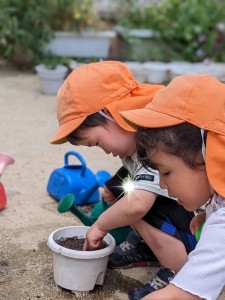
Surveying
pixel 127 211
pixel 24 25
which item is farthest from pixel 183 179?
pixel 24 25

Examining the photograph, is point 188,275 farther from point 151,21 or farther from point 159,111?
point 151,21

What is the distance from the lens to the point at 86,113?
1.99 metres

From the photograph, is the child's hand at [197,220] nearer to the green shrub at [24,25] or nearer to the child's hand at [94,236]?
the child's hand at [94,236]

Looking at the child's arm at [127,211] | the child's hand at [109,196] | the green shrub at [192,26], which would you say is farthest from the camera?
the green shrub at [192,26]

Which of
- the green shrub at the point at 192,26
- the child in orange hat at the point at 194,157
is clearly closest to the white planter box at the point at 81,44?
the green shrub at the point at 192,26

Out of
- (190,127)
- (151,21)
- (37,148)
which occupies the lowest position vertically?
(37,148)

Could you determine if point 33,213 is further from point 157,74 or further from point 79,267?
point 157,74

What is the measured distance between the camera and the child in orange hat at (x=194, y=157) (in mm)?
1392

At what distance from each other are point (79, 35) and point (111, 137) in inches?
163

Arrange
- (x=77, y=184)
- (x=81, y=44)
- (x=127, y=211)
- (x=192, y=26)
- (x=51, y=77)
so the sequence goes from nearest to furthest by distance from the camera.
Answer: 1. (x=127, y=211)
2. (x=77, y=184)
3. (x=51, y=77)
4. (x=192, y=26)
5. (x=81, y=44)

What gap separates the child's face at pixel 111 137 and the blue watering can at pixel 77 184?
70 cm

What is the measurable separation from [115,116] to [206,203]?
1.71 feet

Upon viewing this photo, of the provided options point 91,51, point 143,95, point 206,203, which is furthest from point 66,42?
point 206,203

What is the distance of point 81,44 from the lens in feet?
19.7
